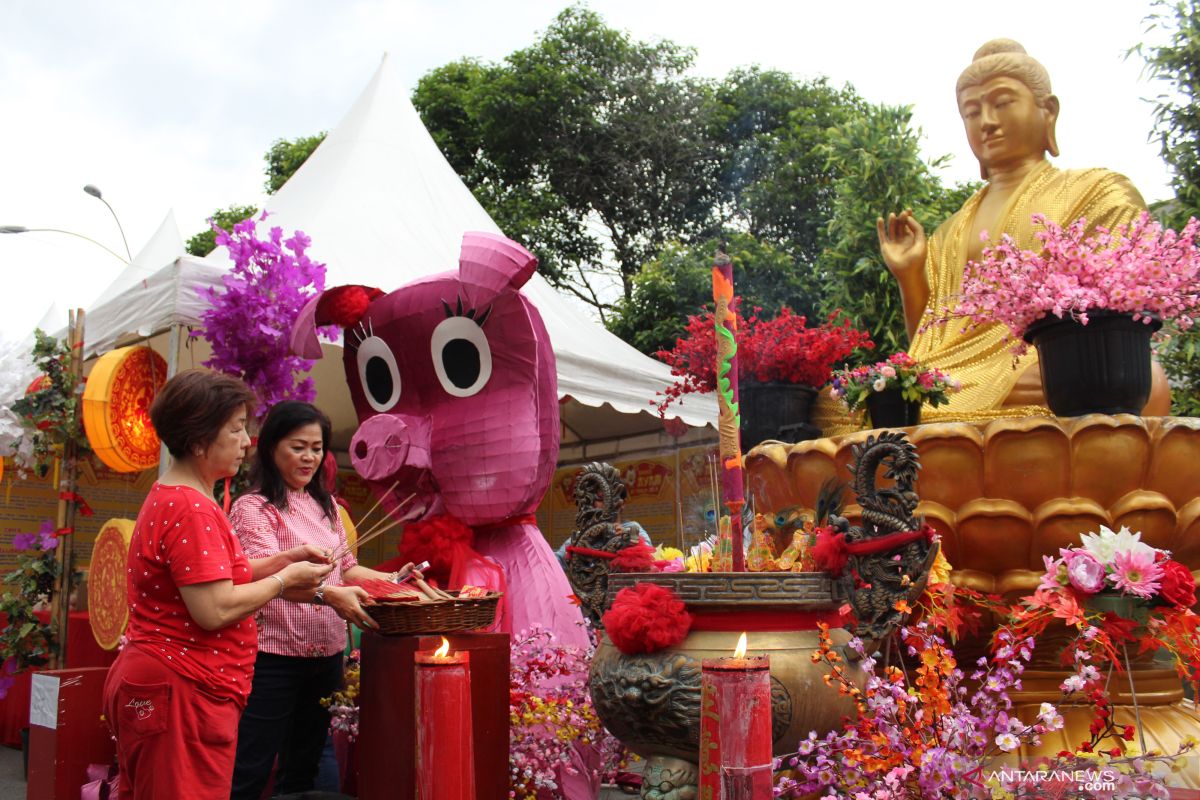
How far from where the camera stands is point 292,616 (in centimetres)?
252

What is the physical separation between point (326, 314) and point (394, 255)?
1944 millimetres

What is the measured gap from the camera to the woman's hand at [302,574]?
200cm

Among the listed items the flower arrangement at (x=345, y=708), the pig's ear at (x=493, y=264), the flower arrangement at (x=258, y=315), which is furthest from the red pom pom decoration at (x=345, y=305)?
the flower arrangement at (x=345, y=708)

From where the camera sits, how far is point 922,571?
1925mm

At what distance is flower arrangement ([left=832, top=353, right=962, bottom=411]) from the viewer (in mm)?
2928

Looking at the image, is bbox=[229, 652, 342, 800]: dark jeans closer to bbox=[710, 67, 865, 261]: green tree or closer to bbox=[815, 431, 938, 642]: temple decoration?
bbox=[815, 431, 938, 642]: temple decoration

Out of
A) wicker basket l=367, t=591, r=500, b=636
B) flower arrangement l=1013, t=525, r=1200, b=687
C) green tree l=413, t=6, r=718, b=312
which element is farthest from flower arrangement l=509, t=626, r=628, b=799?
green tree l=413, t=6, r=718, b=312

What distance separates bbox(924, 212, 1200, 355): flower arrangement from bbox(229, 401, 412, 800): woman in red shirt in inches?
67.1

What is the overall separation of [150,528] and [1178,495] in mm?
2335

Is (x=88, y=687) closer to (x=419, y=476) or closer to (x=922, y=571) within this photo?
(x=419, y=476)

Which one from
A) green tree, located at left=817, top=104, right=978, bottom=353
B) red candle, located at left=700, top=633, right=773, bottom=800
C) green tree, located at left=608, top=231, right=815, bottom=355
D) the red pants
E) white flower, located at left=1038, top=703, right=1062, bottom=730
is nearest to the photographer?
red candle, located at left=700, top=633, right=773, bottom=800

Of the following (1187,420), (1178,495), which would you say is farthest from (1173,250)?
(1178,495)

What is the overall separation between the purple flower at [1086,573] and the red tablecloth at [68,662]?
11.1 ft

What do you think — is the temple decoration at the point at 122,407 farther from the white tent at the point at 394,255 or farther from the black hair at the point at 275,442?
the black hair at the point at 275,442
